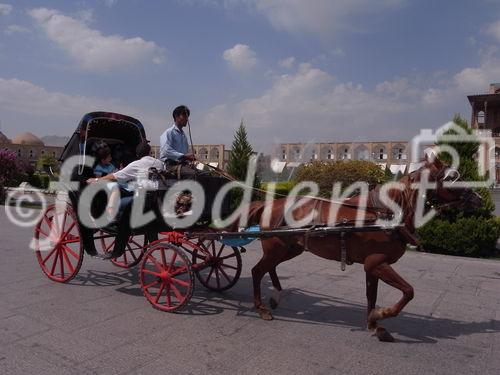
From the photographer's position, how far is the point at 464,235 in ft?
29.9

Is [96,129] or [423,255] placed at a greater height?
[96,129]

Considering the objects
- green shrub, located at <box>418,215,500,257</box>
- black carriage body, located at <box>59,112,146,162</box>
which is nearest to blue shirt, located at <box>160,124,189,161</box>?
black carriage body, located at <box>59,112,146,162</box>

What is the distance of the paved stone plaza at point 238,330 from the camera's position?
3590mm

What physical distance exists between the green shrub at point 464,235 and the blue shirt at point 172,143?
630 centimetres

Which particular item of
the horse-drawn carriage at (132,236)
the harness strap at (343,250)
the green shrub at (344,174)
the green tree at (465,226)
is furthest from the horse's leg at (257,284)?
the green shrub at (344,174)

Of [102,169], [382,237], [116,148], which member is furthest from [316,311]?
[116,148]

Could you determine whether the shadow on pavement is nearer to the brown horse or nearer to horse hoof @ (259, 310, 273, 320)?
horse hoof @ (259, 310, 273, 320)

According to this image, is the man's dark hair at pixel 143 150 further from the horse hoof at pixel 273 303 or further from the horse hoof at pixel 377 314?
the horse hoof at pixel 377 314

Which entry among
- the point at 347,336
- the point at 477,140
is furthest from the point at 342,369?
the point at 477,140

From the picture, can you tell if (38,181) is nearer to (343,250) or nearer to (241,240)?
(241,240)

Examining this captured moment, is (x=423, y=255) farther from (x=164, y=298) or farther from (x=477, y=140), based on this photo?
(x=164, y=298)

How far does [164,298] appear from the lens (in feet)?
17.8

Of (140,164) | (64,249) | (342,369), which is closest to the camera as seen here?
(342,369)

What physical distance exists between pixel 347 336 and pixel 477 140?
679cm
